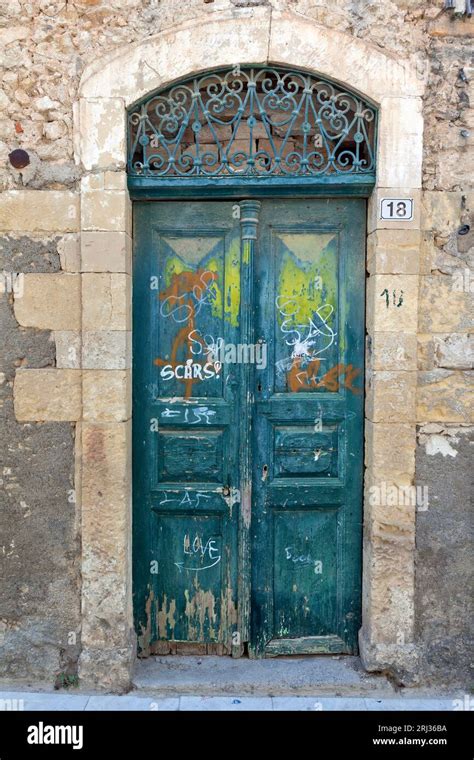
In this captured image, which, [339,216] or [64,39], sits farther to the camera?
[339,216]

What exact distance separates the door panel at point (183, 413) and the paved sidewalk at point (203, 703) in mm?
390

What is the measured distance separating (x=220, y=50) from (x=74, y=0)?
33.6 inches

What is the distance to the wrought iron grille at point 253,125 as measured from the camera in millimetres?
3439

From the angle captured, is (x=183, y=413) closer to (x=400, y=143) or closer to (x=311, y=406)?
(x=311, y=406)

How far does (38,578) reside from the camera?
11.4 feet

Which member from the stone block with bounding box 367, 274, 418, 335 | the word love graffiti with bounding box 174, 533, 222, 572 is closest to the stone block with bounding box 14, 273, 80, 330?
the word love graffiti with bounding box 174, 533, 222, 572

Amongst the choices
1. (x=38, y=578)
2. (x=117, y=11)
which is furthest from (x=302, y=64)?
(x=38, y=578)

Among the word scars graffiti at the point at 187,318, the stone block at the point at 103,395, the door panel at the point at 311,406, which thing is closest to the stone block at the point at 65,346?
the stone block at the point at 103,395

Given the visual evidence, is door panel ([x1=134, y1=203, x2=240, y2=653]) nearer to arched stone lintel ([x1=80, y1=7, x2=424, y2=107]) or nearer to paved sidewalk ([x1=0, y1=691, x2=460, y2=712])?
paved sidewalk ([x1=0, y1=691, x2=460, y2=712])

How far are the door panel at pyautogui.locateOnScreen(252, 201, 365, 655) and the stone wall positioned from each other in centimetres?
24

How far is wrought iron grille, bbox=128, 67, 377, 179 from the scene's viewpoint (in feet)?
11.3

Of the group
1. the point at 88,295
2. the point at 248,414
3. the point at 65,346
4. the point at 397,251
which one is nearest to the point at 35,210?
the point at 88,295

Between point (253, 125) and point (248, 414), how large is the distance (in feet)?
5.36

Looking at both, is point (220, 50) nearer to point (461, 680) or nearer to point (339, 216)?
point (339, 216)
